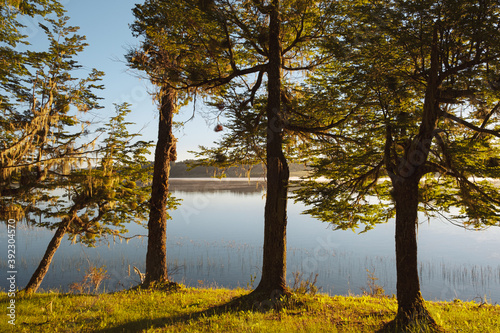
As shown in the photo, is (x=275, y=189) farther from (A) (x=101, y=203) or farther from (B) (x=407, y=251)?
(A) (x=101, y=203)

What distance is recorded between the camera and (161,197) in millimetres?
13023

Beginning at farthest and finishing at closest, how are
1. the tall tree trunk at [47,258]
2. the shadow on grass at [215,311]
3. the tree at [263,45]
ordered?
the tall tree trunk at [47,258] < the tree at [263,45] < the shadow on grass at [215,311]

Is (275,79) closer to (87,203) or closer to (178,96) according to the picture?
(178,96)

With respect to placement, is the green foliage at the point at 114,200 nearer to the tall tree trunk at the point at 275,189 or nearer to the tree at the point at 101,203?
the tree at the point at 101,203

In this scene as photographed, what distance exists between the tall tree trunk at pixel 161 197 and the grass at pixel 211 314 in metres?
1.98

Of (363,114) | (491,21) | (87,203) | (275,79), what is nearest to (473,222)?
(363,114)

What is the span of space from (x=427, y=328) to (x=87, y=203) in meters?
14.2

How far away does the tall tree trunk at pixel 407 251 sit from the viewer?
24.3 feet

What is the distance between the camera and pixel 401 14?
6766mm

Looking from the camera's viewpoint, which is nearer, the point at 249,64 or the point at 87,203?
the point at 249,64

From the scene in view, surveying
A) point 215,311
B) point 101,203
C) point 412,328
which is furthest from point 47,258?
point 412,328

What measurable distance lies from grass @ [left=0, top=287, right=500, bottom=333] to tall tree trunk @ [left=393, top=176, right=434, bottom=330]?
641 mm

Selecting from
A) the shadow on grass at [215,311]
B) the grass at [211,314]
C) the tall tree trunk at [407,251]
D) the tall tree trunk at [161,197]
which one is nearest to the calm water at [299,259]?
the tall tree trunk at [161,197]

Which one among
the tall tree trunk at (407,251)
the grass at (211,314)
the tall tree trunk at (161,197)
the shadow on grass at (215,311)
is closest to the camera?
the grass at (211,314)
